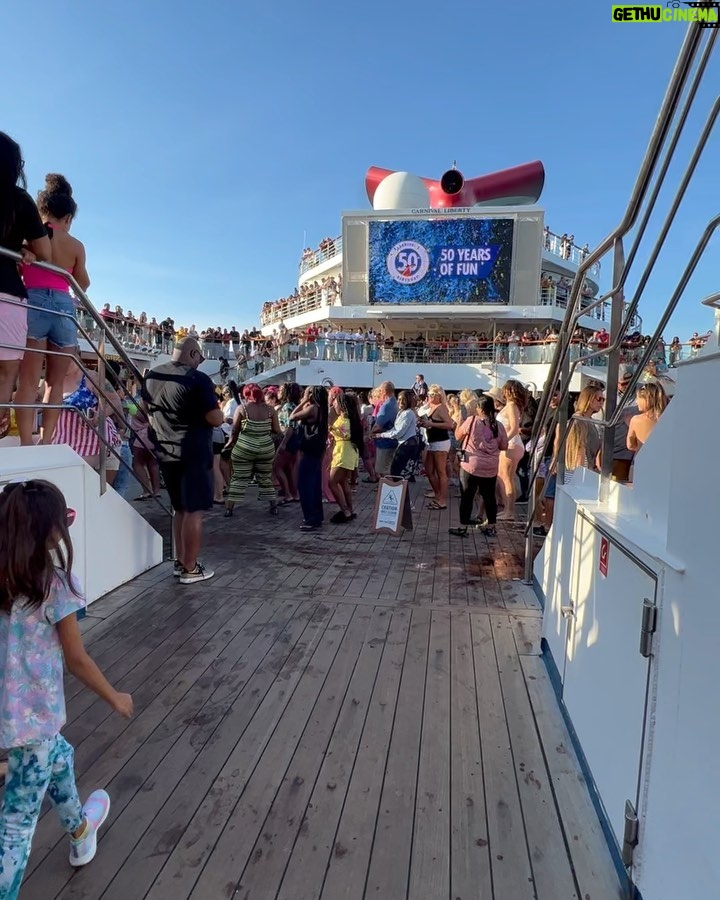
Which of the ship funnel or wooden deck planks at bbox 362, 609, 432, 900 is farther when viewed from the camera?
the ship funnel

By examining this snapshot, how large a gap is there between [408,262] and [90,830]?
27.0 metres

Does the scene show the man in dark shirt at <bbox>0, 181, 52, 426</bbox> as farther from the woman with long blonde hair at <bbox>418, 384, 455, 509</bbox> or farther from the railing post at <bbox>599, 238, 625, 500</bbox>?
the woman with long blonde hair at <bbox>418, 384, 455, 509</bbox>

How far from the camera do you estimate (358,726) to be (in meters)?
2.65

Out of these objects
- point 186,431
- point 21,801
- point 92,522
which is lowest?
point 21,801

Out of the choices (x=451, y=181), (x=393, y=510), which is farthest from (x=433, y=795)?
(x=451, y=181)

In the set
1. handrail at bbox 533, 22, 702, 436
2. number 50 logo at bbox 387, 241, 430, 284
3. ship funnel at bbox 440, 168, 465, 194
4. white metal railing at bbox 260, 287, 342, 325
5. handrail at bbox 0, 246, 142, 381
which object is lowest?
handrail at bbox 0, 246, 142, 381

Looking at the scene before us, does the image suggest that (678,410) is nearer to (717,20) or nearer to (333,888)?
(717,20)

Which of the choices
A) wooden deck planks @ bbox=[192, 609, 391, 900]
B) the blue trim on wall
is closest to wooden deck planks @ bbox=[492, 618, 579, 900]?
the blue trim on wall

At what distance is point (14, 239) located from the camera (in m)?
3.13

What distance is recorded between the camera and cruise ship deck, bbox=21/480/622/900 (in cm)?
185

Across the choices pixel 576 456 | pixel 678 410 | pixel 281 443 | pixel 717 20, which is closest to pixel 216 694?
pixel 678 410

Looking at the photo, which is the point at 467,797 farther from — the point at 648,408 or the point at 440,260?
the point at 440,260

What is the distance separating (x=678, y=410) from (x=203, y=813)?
2.16 m

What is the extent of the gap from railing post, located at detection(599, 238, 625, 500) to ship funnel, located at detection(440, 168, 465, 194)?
1234 inches
